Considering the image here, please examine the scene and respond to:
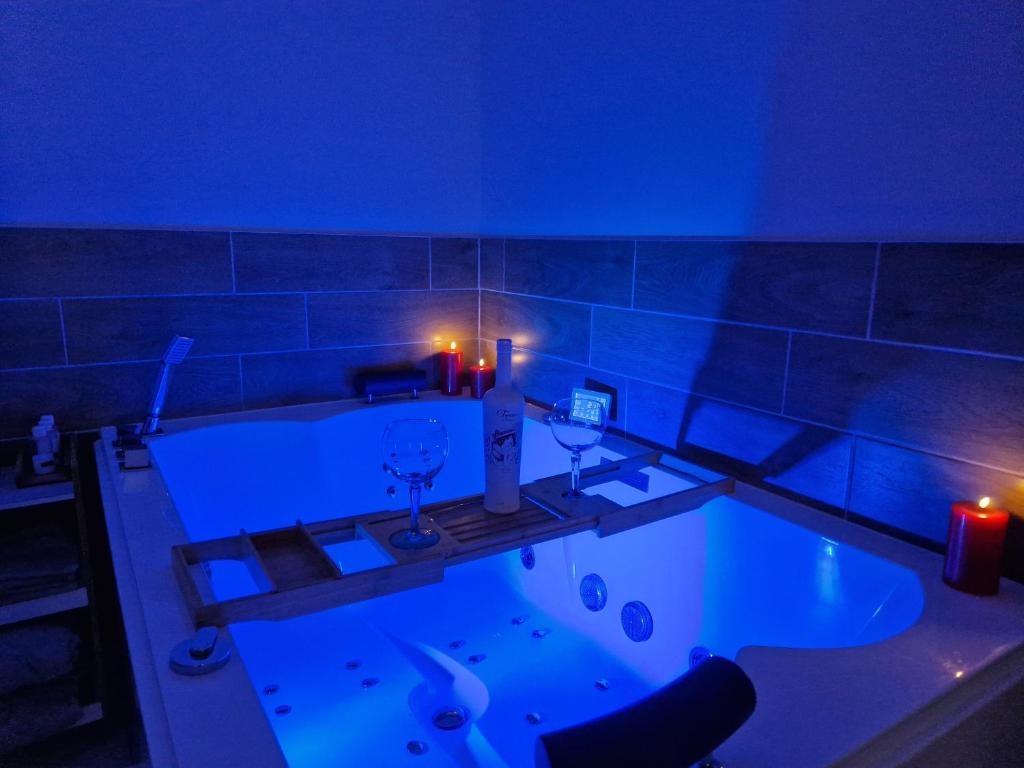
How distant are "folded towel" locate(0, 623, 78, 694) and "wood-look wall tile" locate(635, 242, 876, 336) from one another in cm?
150

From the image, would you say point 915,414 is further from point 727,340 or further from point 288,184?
point 288,184

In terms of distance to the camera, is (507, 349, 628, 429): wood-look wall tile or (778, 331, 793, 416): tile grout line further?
(507, 349, 628, 429): wood-look wall tile

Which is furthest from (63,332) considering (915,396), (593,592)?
(915,396)

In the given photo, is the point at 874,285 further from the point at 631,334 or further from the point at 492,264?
the point at 492,264

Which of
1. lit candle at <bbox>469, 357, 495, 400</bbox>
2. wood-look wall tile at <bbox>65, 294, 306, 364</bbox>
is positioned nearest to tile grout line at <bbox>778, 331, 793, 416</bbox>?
lit candle at <bbox>469, 357, 495, 400</bbox>

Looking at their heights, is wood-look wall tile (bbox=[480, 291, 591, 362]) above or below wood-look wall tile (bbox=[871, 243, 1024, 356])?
below

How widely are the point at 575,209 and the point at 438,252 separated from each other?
1.85 ft

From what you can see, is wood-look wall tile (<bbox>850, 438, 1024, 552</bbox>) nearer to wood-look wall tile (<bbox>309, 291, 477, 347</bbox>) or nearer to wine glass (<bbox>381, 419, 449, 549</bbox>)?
wine glass (<bbox>381, 419, 449, 549</bbox>)

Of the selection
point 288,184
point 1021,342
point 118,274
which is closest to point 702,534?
point 1021,342

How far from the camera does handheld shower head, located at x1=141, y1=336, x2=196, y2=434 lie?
1.75m

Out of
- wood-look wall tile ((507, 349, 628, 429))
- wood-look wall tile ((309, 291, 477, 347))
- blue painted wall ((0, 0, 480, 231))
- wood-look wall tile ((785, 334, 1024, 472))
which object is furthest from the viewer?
wood-look wall tile ((309, 291, 477, 347))

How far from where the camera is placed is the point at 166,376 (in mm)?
1789

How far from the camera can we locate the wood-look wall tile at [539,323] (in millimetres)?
1996

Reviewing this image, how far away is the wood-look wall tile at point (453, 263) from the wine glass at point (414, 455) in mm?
1184
